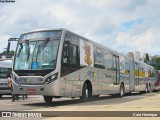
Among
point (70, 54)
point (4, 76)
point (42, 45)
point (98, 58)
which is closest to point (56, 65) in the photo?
point (42, 45)

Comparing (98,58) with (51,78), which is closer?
(51,78)

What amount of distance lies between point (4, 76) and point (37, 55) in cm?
1066

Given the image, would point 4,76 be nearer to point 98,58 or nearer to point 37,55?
point 98,58

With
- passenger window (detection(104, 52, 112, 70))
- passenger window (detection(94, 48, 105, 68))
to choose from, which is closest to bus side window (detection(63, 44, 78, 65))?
passenger window (detection(94, 48, 105, 68))

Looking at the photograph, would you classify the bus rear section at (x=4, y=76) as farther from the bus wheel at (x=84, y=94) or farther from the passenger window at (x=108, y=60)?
the bus wheel at (x=84, y=94)

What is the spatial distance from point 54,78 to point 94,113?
4.94m

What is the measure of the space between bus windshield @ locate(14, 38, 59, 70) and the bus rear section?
30.0 ft

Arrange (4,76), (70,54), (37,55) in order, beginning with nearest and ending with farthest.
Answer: (37,55)
(70,54)
(4,76)

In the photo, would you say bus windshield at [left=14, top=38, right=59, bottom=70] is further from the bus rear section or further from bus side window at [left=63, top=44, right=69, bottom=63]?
the bus rear section

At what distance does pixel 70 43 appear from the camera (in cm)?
1848

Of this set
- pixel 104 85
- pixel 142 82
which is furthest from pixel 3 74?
pixel 142 82

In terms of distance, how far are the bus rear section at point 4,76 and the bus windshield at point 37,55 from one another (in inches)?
360

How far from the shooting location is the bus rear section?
2702 centimetres

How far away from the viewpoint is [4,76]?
27.6m
